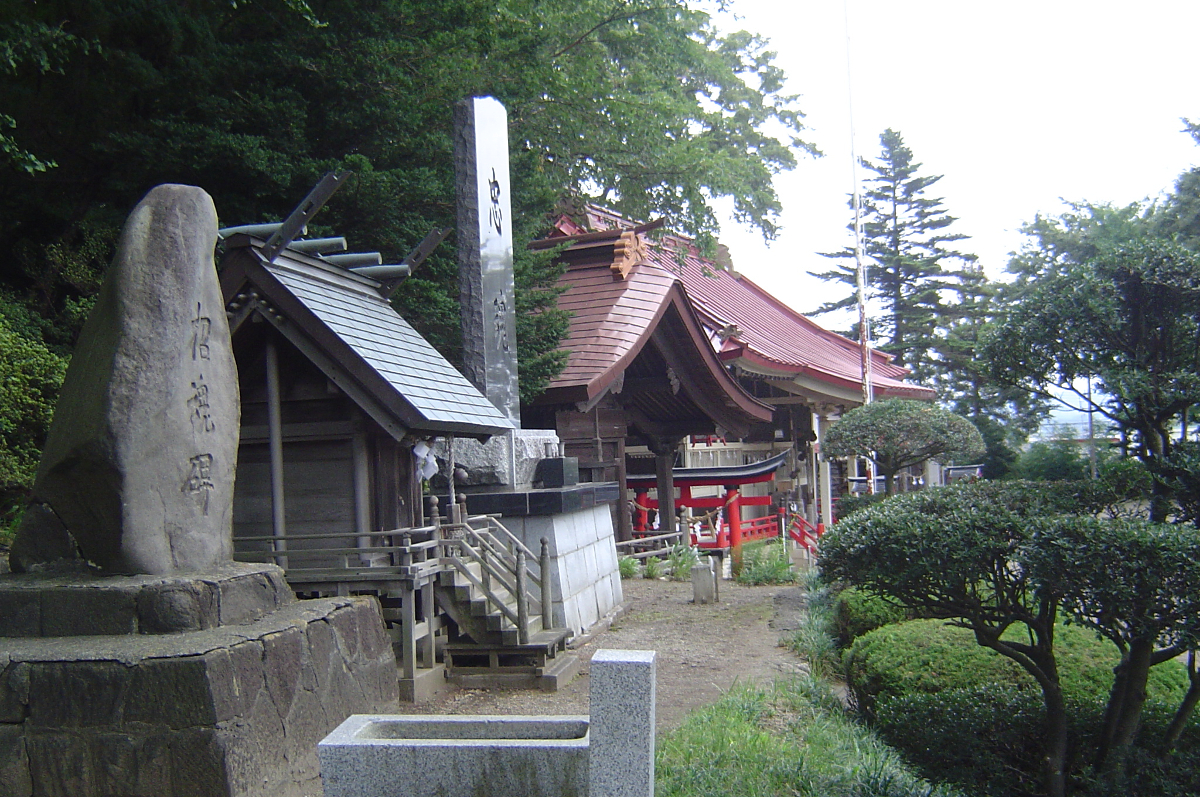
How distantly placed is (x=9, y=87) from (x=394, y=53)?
472 centimetres

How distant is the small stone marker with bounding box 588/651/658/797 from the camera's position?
4137mm

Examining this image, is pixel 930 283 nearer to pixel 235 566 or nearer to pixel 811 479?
pixel 811 479

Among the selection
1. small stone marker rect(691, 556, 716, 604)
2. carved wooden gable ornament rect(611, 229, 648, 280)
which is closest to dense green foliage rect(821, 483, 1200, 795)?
small stone marker rect(691, 556, 716, 604)

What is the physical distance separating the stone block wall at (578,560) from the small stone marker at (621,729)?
19.9ft

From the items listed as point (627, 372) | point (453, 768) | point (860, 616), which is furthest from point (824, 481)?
point (453, 768)

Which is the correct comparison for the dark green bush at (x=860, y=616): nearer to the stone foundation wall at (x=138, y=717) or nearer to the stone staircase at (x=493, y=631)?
the stone staircase at (x=493, y=631)

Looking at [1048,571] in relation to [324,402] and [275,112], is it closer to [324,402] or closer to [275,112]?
[324,402]

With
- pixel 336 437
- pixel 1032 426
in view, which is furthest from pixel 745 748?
pixel 1032 426

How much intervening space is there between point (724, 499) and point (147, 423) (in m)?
15.0

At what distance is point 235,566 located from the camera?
19.8 ft

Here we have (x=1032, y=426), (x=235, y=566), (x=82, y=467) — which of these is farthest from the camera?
(x=1032, y=426)

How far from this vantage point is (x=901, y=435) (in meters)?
17.5

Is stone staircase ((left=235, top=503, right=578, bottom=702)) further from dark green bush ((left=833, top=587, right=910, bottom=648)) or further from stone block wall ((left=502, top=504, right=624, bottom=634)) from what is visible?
dark green bush ((left=833, top=587, right=910, bottom=648))

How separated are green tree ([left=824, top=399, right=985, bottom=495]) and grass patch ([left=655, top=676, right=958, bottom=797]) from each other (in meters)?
10.5
